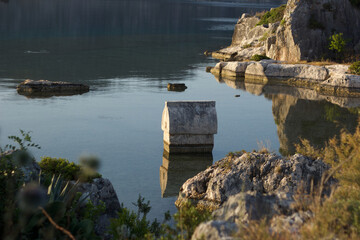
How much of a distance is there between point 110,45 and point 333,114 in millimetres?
37863

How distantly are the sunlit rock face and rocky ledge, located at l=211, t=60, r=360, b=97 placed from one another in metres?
3.68

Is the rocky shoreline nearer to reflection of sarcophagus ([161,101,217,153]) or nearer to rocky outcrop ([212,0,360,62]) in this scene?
rocky outcrop ([212,0,360,62])

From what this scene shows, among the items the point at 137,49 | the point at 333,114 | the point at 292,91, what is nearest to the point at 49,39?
the point at 137,49

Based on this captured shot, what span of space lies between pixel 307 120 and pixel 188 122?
8460 millimetres

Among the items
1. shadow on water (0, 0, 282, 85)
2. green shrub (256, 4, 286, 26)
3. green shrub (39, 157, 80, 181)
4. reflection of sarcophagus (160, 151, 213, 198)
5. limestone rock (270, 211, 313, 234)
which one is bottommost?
reflection of sarcophagus (160, 151, 213, 198)

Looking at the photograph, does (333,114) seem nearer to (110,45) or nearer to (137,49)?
(137,49)

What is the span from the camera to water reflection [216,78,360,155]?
2234 cm

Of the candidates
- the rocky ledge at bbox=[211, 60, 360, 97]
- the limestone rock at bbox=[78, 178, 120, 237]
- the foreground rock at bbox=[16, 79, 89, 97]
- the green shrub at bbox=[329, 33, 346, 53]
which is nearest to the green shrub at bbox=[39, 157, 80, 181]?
the limestone rock at bbox=[78, 178, 120, 237]

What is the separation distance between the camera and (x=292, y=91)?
34594mm

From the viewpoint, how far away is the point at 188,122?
19.5 metres

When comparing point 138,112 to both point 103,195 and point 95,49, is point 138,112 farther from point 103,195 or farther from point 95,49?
point 95,49

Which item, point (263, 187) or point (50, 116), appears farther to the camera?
point (50, 116)

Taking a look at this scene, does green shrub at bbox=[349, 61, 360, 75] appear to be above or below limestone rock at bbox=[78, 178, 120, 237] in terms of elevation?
above

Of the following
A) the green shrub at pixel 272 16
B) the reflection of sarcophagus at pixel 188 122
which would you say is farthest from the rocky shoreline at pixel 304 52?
the reflection of sarcophagus at pixel 188 122
